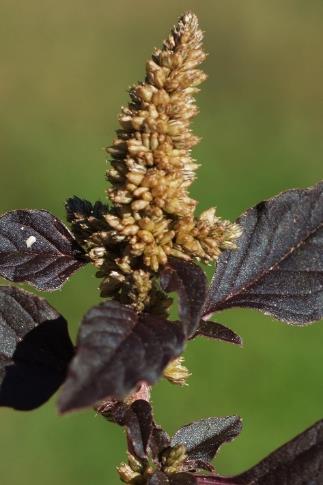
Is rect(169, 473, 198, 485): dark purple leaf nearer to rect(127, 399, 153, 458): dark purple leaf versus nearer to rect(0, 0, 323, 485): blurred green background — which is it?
rect(127, 399, 153, 458): dark purple leaf

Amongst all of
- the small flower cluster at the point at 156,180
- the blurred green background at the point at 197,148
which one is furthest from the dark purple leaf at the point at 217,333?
the blurred green background at the point at 197,148

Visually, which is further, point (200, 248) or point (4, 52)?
point (4, 52)

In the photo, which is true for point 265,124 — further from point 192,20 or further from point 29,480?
point 192,20

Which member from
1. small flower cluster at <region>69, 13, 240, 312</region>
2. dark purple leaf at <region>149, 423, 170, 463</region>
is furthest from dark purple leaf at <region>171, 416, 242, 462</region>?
small flower cluster at <region>69, 13, 240, 312</region>

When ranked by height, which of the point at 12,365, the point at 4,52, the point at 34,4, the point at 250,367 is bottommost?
the point at 12,365

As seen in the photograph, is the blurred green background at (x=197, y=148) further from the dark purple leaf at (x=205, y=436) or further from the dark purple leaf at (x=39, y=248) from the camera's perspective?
the dark purple leaf at (x=39, y=248)

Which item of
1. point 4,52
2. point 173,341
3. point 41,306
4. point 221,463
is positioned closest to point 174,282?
point 173,341

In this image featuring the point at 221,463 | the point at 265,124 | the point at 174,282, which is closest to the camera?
the point at 174,282
